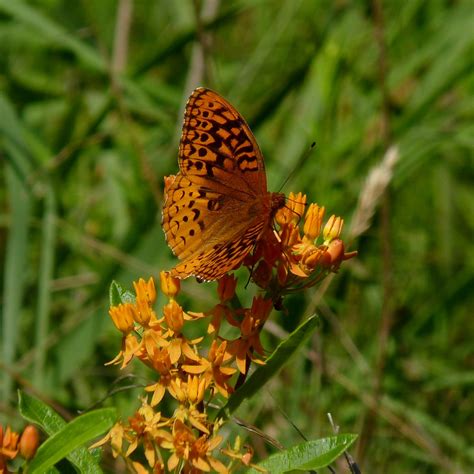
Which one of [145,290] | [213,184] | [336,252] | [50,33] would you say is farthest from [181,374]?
[50,33]

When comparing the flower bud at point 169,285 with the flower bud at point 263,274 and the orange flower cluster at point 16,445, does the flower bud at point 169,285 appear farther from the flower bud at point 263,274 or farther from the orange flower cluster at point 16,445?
the orange flower cluster at point 16,445

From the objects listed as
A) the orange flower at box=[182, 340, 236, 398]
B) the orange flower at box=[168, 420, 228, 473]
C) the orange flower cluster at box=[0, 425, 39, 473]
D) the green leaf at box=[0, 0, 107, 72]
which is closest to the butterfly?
the orange flower at box=[182, 340, 236, 398]

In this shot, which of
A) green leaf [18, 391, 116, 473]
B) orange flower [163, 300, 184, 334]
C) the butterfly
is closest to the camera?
green leaf [18, 391, 116, 473]

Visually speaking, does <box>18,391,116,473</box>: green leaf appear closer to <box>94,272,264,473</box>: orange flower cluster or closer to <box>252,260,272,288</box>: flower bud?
<box>94,272,264,473</box>: orange flower cluster

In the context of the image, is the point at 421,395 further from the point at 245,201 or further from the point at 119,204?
the point at 245,201

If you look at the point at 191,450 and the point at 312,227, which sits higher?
the point at 312,227

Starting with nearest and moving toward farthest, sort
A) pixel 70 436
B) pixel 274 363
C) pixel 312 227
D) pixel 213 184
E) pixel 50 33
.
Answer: pixel 70 436 → pixel 274 363 → pixel 312 227 → pixel 213 184 → pixel 50 33

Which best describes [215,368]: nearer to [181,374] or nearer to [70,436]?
[181,374]
